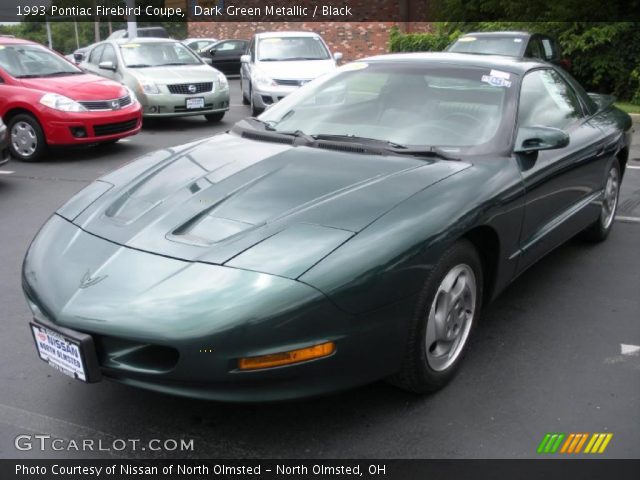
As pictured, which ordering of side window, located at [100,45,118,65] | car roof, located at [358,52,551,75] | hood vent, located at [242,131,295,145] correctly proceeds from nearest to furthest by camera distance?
hood vent, located at [242,131,295,145], car roof, located at [358,52,551,75], side window, located at [100,45,118,65]

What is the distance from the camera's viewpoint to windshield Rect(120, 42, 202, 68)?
450 inches

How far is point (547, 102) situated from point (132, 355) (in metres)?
3.02

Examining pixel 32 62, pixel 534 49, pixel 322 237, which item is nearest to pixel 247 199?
pixel 322 237

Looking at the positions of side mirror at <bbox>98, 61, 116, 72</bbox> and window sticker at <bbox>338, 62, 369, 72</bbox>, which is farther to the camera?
side mirror at <bbox>98, 61, 116, 72</bbox>

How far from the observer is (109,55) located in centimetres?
1179

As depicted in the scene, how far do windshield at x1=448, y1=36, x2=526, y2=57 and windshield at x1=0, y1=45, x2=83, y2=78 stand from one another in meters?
6.76

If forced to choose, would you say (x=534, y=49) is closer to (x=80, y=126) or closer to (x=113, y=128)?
(x=113, y=128)

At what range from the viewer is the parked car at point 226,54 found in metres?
22.0

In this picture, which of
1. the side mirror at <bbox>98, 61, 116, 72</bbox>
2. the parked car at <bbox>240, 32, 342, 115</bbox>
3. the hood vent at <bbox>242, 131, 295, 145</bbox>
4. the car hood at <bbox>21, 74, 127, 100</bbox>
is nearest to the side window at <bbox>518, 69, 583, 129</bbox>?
the hood vent at <bbox>242, 131, 295, 145</bbox>

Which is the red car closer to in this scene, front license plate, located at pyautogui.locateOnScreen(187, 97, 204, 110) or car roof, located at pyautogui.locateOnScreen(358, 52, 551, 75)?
front license plate, located at pyautogui.locateOnScreen(187, 97, 204, 110)

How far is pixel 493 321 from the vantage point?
12.4ft

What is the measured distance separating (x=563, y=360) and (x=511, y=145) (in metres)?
1.12

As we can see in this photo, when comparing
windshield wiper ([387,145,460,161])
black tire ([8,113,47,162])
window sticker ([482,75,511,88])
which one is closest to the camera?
windshield wiper ([387,145,460,161])

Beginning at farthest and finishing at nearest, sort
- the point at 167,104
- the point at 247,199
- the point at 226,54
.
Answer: the point at 226,54, the point at 167,104, the point at 247,199
